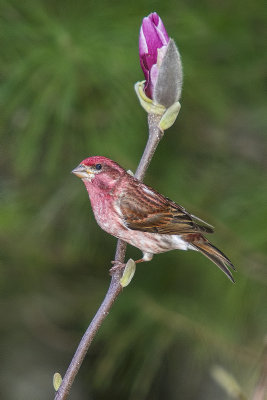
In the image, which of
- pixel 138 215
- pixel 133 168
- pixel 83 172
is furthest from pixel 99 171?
pixel 133 168

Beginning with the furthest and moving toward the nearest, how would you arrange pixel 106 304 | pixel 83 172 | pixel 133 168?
1. pixel 133 168
2. pixel 83 172
3. pixel 106 304

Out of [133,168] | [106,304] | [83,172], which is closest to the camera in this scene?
[106,304]

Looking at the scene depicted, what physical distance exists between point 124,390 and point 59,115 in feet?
3.98

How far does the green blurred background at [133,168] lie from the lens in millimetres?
1787

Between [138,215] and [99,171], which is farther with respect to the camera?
[138,215]

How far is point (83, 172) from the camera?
1.03 meters

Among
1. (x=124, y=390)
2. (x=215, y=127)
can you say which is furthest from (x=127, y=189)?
(x=124, y=390)

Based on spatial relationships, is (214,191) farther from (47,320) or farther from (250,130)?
(47,320)

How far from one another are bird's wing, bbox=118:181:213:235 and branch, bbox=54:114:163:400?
0.36ft

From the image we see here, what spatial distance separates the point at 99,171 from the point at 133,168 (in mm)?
818

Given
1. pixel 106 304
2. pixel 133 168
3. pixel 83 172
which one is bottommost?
pixel 106 304

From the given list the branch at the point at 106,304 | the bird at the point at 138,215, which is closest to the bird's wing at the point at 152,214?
the bird at the point at 138,215

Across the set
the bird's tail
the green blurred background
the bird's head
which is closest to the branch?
the bird's head

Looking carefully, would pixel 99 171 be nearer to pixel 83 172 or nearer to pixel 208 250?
pixel 83 172
